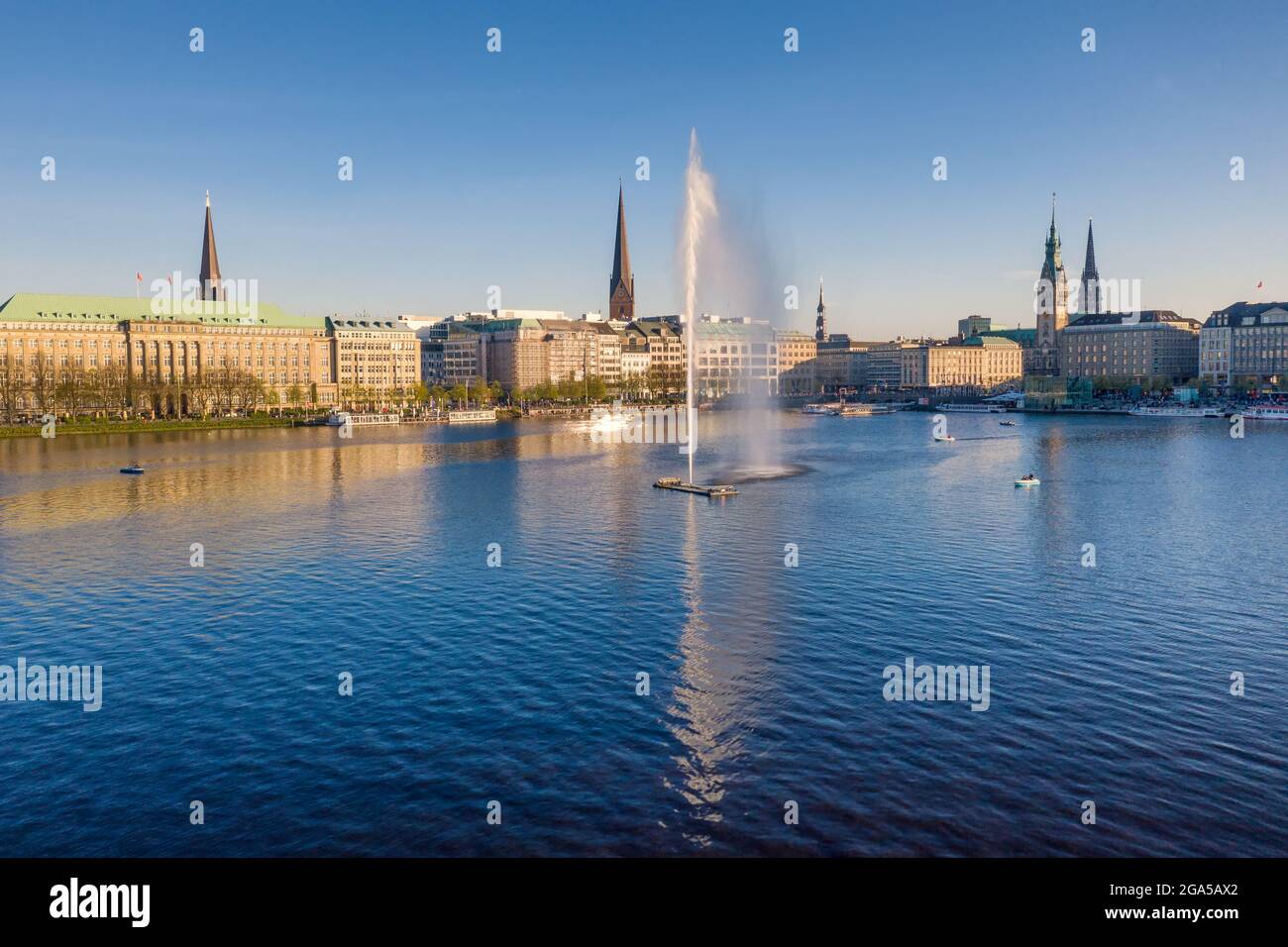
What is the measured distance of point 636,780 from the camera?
16.5 meters

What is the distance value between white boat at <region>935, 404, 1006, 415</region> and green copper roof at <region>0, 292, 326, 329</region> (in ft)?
371

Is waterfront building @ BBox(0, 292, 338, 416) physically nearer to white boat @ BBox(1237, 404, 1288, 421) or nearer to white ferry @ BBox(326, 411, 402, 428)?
white ferry @ BBox(326, 411, 402, 428)

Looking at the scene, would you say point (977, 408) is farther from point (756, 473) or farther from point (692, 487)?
point (692, 487)

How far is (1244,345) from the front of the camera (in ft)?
552

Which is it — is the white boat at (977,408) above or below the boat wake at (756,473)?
above

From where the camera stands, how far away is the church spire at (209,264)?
134m

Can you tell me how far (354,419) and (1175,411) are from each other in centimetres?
11224

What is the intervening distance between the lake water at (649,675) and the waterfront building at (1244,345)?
463 ft

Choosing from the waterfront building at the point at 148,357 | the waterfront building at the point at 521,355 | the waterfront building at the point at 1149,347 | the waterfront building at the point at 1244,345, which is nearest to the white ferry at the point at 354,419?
the waterfront building at the point at 148,357

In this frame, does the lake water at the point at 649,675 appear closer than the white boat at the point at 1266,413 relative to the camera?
Yes

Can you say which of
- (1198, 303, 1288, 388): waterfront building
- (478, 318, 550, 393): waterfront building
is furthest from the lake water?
(478, 318, 550, 393): waterfront building
